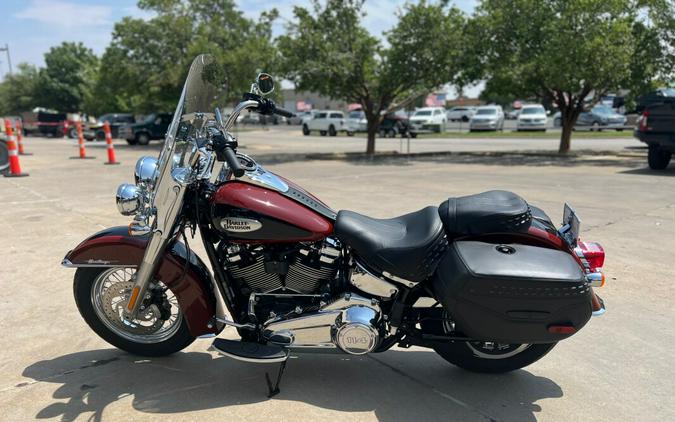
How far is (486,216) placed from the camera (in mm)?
2576

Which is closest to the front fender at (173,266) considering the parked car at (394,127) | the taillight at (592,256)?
the taillight at (592,256)

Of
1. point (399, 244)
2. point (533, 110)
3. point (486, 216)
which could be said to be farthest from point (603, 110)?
point (399, 244)

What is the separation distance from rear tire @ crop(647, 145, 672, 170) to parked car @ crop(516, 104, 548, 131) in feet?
66.2

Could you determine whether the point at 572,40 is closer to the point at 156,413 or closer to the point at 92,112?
the point at 156,413

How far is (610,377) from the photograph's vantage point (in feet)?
10.2

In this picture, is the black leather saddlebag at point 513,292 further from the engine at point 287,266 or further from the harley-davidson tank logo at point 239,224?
the harley-davidson tank logo at point 239,224

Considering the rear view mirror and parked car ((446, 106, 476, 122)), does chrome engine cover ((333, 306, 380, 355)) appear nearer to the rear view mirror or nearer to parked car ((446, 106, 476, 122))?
the rear view mirror

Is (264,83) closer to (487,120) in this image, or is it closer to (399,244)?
(399,244)

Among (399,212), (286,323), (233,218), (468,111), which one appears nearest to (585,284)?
(286,323)

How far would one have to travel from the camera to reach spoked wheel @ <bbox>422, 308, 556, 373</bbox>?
9.76ft

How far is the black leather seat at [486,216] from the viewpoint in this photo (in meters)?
2.57

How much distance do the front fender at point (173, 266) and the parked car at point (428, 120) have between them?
103 feet

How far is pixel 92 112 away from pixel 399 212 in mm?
46411

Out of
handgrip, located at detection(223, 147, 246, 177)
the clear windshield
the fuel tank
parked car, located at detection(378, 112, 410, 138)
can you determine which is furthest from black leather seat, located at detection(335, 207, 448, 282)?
parked car, located at detection(378, 112, 410, 138)
